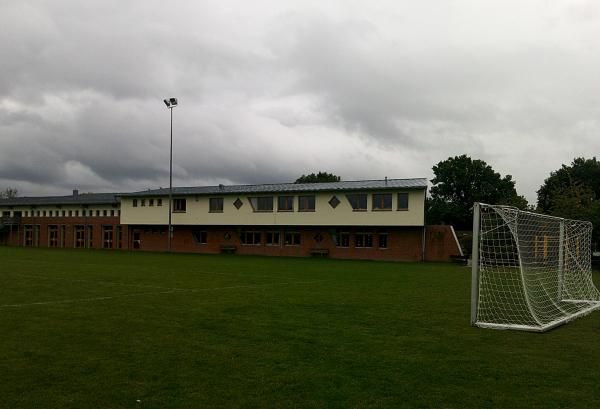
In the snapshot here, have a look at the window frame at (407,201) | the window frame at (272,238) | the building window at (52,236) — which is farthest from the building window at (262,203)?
the building window at (52,236)

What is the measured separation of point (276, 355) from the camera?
836 cm

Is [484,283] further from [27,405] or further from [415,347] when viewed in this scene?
[27,405]

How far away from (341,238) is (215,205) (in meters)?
12.8

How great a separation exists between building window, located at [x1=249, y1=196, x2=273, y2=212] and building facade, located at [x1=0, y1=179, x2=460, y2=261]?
89 mm

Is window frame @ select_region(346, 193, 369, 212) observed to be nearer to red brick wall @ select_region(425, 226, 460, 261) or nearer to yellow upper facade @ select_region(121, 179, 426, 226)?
yellow upper facade @ select_region(121, 179, 426, 226)

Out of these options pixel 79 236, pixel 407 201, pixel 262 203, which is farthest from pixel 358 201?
pixel 79 236

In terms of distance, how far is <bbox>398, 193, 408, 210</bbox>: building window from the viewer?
43.7 m

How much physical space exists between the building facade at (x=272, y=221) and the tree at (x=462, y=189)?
28740 millimetres

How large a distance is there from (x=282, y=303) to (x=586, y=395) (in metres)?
8.55

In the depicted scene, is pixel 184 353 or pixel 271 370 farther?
pixel 184 353

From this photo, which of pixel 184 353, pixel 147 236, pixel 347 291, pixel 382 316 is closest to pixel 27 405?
pixel 184 353

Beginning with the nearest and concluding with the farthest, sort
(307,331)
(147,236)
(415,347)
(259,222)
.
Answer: (415,347) → (307,331) → (259,222) → (147,236)

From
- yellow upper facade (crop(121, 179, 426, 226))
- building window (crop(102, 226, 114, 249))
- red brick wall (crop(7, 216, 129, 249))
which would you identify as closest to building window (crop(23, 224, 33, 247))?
red brick wall (crop(7, 216, 129, 249))

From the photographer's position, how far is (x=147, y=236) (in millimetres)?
58250
